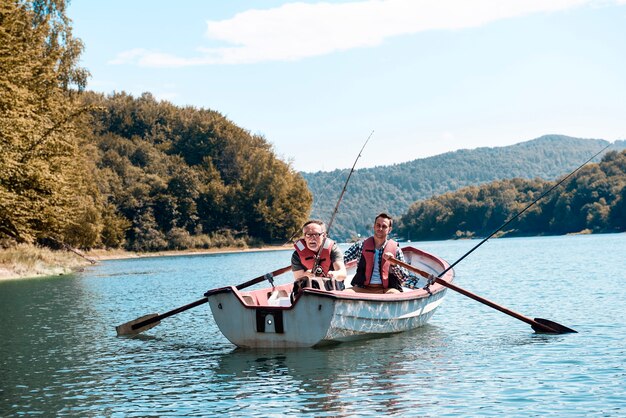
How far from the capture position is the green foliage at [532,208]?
114m

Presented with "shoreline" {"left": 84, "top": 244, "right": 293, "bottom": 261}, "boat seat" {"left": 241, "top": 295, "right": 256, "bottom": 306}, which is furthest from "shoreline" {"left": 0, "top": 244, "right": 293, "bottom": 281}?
"boat seat" {"left": 241, "top": 295, "right": 256, "bottom": 306}

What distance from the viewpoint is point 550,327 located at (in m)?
15.4

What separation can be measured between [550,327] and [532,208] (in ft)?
361

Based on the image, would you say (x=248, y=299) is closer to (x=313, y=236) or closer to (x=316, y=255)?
(x=316, y=255)

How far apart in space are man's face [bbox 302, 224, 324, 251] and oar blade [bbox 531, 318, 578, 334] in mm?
4521

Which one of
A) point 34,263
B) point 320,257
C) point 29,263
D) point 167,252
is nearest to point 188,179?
point 167,252

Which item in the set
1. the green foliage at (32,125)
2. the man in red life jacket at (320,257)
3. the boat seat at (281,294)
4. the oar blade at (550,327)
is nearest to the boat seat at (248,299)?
the man in red life jacket at (320,257)

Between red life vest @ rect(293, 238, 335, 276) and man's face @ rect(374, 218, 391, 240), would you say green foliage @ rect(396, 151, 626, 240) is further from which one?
Answer: red life vest @ rect(293, 238, 335, 276)

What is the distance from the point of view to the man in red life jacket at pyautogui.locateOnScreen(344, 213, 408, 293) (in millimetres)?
15466

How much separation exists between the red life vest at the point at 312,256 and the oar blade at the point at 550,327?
4232mm

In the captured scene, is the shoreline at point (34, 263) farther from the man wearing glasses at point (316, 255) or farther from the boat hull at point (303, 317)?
the boat hull at point (303, 317)

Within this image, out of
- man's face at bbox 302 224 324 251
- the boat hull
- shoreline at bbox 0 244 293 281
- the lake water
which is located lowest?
the lake water

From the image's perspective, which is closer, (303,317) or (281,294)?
(303,317)

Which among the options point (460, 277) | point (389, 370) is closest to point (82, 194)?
point (460, 277)
